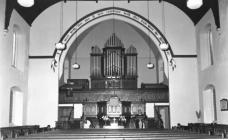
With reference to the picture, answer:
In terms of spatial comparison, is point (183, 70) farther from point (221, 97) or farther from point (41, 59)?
point (41, 59)

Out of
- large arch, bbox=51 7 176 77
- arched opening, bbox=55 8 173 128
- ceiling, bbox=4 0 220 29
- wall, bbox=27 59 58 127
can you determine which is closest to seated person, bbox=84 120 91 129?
arched opening, bbox=55 8 173 128

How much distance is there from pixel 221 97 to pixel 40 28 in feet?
34.2

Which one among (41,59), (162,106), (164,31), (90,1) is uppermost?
(90,1)

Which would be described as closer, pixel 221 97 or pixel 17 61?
pixel 221 97

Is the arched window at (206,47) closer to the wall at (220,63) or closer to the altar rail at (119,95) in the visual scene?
the wall at (220,63)

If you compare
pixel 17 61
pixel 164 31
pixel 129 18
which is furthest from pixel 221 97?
pixel 17 61

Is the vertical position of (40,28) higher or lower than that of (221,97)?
higher

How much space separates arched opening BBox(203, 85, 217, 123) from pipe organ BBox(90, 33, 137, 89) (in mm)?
4778

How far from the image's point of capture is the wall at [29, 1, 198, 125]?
60.0 feet

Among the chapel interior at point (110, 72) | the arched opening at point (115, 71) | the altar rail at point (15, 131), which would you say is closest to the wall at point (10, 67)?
the chapel interior at point (110, 72)

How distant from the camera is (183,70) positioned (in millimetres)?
18594

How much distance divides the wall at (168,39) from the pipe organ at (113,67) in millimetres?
3106

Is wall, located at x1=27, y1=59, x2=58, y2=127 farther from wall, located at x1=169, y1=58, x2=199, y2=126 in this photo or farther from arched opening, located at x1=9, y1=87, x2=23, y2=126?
wall, located at x1=169, y1=58, x2=199, y2=126

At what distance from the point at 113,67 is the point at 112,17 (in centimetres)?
322
